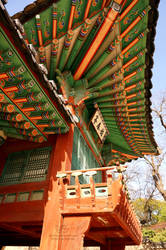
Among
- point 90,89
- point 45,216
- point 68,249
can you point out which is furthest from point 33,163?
point 90,89

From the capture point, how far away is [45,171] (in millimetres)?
5113

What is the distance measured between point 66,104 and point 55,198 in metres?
2.76

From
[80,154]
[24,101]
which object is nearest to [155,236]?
[80,154]

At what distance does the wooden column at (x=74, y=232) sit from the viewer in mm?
3404

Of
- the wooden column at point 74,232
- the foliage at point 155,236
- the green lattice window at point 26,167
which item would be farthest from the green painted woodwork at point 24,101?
the foliage at point 155,236

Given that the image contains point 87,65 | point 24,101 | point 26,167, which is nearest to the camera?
point 24,101

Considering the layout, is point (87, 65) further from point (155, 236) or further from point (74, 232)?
point (155, 236)

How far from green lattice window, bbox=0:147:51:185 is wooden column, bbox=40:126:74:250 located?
0.32 m

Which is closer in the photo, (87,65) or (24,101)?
(24,101)

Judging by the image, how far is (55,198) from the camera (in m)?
4.32

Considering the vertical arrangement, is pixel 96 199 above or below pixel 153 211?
above

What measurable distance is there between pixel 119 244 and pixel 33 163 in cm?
410

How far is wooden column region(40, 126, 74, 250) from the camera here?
12.2 feet

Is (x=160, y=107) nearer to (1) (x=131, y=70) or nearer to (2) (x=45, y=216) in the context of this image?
(1) (x=131, y=70)
